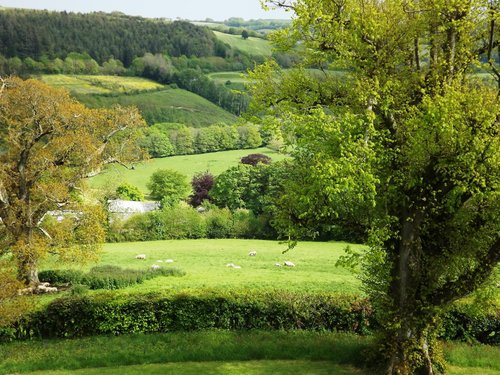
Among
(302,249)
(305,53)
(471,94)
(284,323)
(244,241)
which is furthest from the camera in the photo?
(244,241)

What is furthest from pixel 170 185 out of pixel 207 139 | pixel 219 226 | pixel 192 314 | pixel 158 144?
pixel 192 314

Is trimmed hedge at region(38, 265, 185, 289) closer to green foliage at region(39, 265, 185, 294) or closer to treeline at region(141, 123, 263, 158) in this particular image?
green foliage at region(39, 265, 185, 294)

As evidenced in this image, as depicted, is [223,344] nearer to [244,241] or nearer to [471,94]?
[471,94]

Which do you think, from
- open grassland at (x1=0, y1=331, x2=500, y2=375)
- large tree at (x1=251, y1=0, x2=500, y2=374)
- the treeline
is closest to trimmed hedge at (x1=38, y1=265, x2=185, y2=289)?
open grassland at (x1=0, y1=331, x2=500, y2=375)

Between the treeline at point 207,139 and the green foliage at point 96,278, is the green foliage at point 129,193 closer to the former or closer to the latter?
the treeline at point 207,139

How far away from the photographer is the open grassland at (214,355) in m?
21.5

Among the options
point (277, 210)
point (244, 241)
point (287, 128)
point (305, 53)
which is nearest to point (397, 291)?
point (277, 210)

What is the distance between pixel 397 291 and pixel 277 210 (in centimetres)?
570

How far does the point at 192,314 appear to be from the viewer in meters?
26.3

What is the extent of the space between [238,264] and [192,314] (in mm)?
24912

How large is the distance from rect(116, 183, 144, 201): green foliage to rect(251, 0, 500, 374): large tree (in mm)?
93079

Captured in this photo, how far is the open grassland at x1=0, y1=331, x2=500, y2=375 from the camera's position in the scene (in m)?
21.5

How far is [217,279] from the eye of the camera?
41812mm

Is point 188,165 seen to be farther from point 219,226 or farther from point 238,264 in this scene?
point 238,264
